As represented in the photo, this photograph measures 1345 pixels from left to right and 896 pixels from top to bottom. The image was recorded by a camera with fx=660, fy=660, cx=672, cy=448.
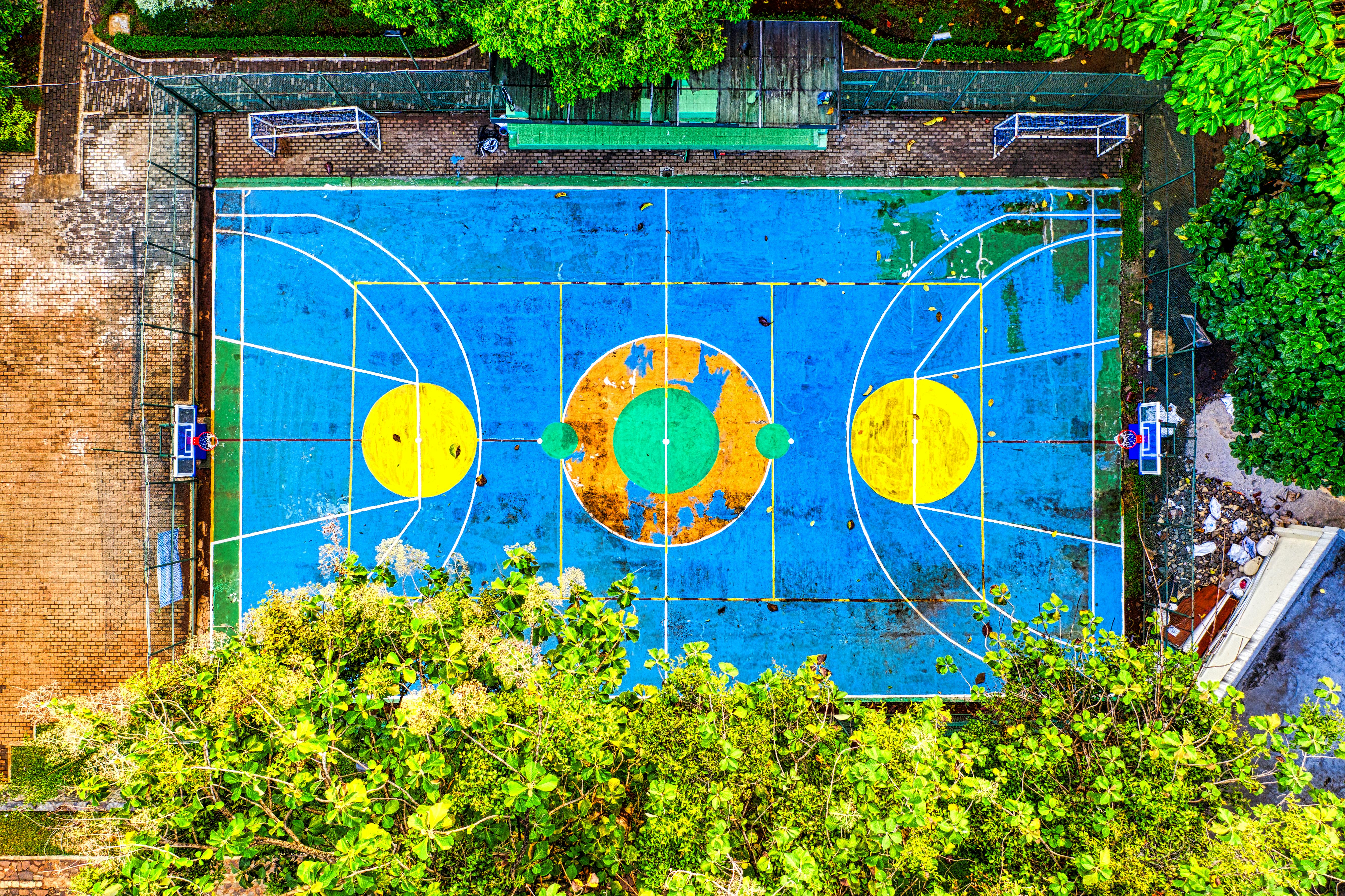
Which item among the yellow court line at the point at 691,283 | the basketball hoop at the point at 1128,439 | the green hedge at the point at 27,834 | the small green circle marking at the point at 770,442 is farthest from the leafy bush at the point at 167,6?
the basketball hoop at the point at 1128,439

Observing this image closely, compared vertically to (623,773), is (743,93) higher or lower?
higher

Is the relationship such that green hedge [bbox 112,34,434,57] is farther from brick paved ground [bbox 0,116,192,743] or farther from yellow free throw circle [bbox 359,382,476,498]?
yellow free throw circle [bbox 359,382,476,498]

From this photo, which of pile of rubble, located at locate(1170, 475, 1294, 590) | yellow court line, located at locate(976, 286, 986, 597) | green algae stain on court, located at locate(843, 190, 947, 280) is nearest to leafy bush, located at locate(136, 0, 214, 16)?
green algae stain on court, located at locate(843, 190, 947, 280)

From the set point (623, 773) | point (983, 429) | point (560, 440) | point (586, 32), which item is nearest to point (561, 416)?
point (560, 440)

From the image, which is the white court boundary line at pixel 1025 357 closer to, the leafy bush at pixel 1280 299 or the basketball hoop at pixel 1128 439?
the basketball hoop at pixel 1128 439

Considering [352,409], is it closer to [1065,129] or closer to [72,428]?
[72,428]
